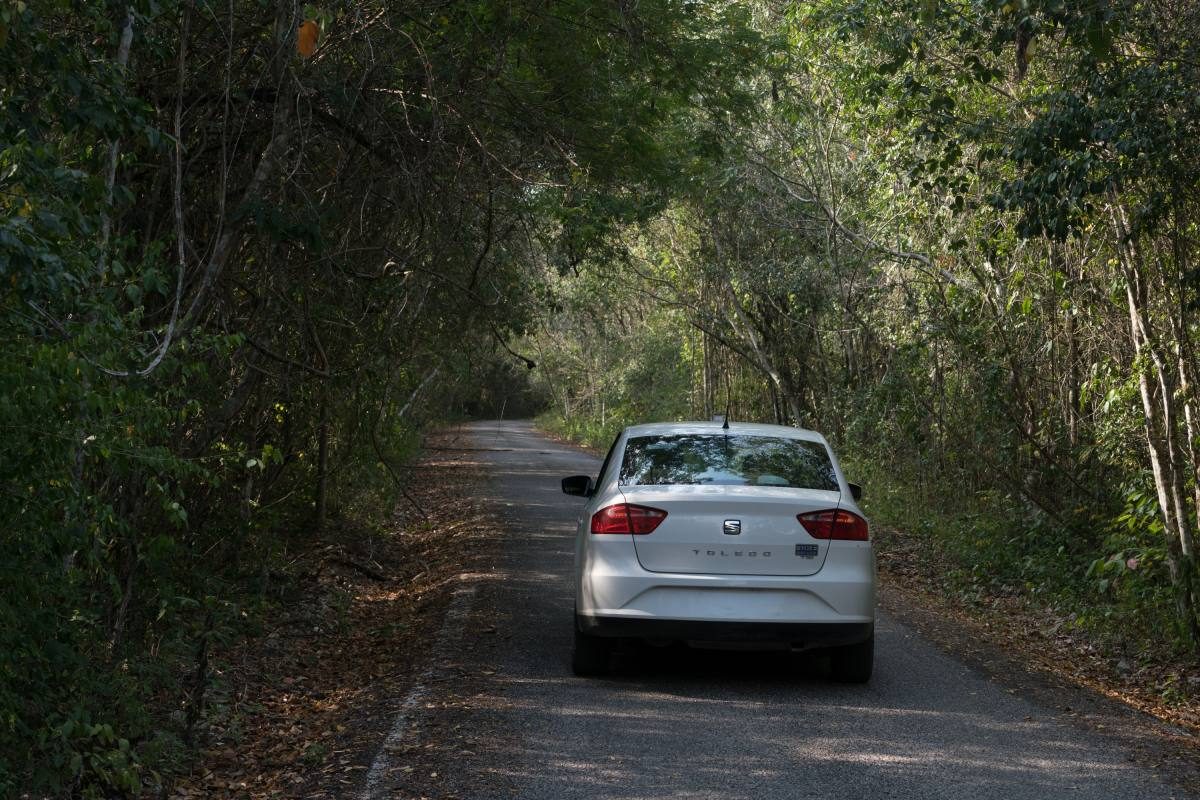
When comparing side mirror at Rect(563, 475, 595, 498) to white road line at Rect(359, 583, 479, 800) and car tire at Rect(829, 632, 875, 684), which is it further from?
car tire at Rect(829, 632, 875, 684)

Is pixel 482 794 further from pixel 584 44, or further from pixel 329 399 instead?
pixel 584 44

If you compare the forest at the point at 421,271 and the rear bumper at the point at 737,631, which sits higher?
the forest at the point at 421,271

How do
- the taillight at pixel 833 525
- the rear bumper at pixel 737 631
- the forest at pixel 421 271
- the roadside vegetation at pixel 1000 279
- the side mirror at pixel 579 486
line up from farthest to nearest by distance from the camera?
the roadside vegetation at pixel 1000 279 < the side mirror at pixel 579 486 < the taillight at pixel 833 525 < the rear bumper at pixel 737 631 < the forest at pixel 421 271

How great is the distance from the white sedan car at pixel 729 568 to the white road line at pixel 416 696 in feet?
3.79

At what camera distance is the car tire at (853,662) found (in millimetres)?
7969

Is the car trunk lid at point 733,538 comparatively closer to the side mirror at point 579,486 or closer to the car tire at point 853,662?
the car tire at point 853,662

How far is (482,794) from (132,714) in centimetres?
189

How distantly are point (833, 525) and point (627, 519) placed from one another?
1274mm

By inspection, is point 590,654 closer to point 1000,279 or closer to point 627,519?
point 627,519

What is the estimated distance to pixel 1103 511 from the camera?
1339 cm

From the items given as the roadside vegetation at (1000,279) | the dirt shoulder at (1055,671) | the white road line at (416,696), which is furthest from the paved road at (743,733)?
the roadside vegetation at (1000,279)

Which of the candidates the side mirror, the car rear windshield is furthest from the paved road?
the car rear windshield

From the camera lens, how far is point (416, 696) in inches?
303

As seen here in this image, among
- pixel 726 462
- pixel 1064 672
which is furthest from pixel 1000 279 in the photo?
pixel 726 462
